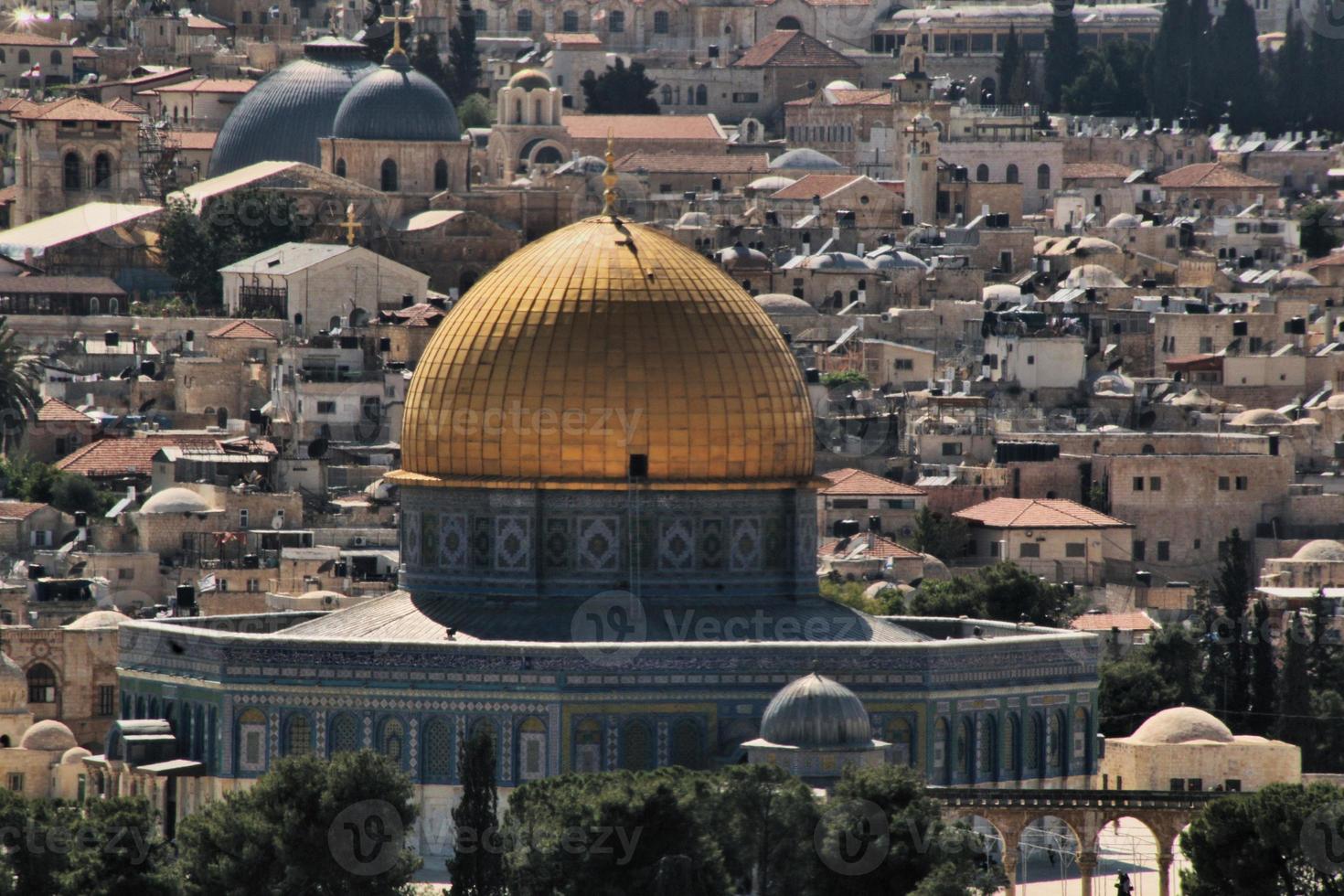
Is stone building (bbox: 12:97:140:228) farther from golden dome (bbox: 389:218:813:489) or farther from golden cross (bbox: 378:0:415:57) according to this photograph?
golden dome (bbox: 389:218:813:489)

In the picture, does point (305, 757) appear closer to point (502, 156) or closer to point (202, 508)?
point (202, 508)

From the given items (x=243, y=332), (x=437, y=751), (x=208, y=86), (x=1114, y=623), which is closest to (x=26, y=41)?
(x=208, y=86)

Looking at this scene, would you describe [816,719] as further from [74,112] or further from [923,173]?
[923,173]

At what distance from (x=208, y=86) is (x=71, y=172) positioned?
1136 centimetres

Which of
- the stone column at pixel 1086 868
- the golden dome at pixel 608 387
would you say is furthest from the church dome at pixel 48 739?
the stone column at pixel 1086 868

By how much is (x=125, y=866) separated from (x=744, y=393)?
32.8ft

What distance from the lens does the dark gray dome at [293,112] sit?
114m

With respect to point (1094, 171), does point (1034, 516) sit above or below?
below

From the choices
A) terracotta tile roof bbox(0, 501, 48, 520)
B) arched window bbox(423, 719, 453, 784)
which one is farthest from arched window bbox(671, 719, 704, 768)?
terracotta tile roof bbox(0, 501, 48, 520)

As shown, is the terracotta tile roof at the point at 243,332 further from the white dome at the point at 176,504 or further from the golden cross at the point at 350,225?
the white dome at the point at 176,504

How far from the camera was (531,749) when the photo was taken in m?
56.2

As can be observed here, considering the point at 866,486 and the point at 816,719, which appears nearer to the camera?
the point at 816,719

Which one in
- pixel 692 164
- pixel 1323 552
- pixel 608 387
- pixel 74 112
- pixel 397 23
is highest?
pixel 608 387

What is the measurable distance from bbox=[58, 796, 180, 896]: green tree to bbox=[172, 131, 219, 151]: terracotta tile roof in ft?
218
